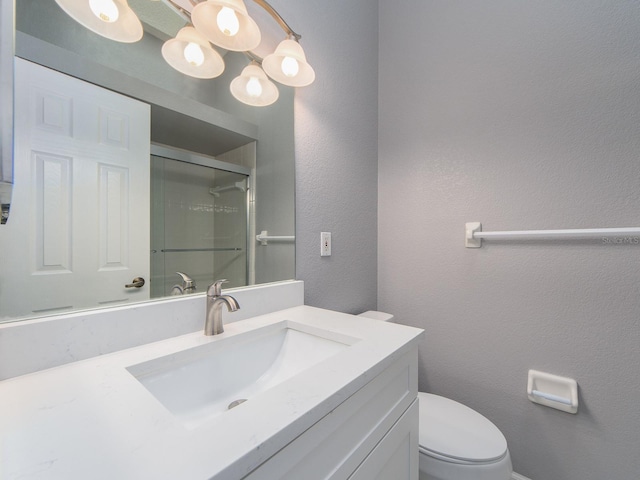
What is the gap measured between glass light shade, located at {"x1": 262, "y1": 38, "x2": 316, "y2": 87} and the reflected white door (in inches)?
18.6

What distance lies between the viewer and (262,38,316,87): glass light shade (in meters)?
0.91

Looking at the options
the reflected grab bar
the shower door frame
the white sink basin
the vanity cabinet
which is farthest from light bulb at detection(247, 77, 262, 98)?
the vanity cabinet

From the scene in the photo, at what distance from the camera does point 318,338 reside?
76 cm

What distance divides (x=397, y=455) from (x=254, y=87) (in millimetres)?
1221

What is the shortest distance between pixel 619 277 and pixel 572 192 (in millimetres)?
331

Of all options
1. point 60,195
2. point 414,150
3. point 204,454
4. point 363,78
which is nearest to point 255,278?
point 60,195

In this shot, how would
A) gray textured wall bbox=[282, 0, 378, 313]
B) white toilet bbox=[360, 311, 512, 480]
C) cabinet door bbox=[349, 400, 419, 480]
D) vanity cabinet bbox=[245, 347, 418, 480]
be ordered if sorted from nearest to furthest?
vanity cabinet bbox=[245, 347, 418, 480] → cabinet door bbox=[349, 400, 419, 480] → white toilet bbox=[360, 311, 512, 480] → gray textured wall bbox=[282, 0, 378, 313]

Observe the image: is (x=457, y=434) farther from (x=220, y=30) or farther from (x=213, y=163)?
(x=220, y=30)

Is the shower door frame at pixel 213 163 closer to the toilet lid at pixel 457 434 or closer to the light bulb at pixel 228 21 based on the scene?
the light bulb at pixel 228 21

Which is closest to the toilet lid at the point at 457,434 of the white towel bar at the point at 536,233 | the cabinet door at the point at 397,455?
the cabinet door at the point at 397,455

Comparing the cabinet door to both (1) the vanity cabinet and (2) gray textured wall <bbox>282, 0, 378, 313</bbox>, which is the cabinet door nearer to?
(1) the vanity cabinet

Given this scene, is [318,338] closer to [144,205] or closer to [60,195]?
[144,205]

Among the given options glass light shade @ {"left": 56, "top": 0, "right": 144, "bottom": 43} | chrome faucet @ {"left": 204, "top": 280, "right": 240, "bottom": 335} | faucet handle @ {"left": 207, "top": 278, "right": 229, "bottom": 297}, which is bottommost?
chrome faucet @ {"left": 204, "top": 280, "right": 240, "bottom": 335}

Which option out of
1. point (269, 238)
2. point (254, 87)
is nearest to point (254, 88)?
point (254, 87)
